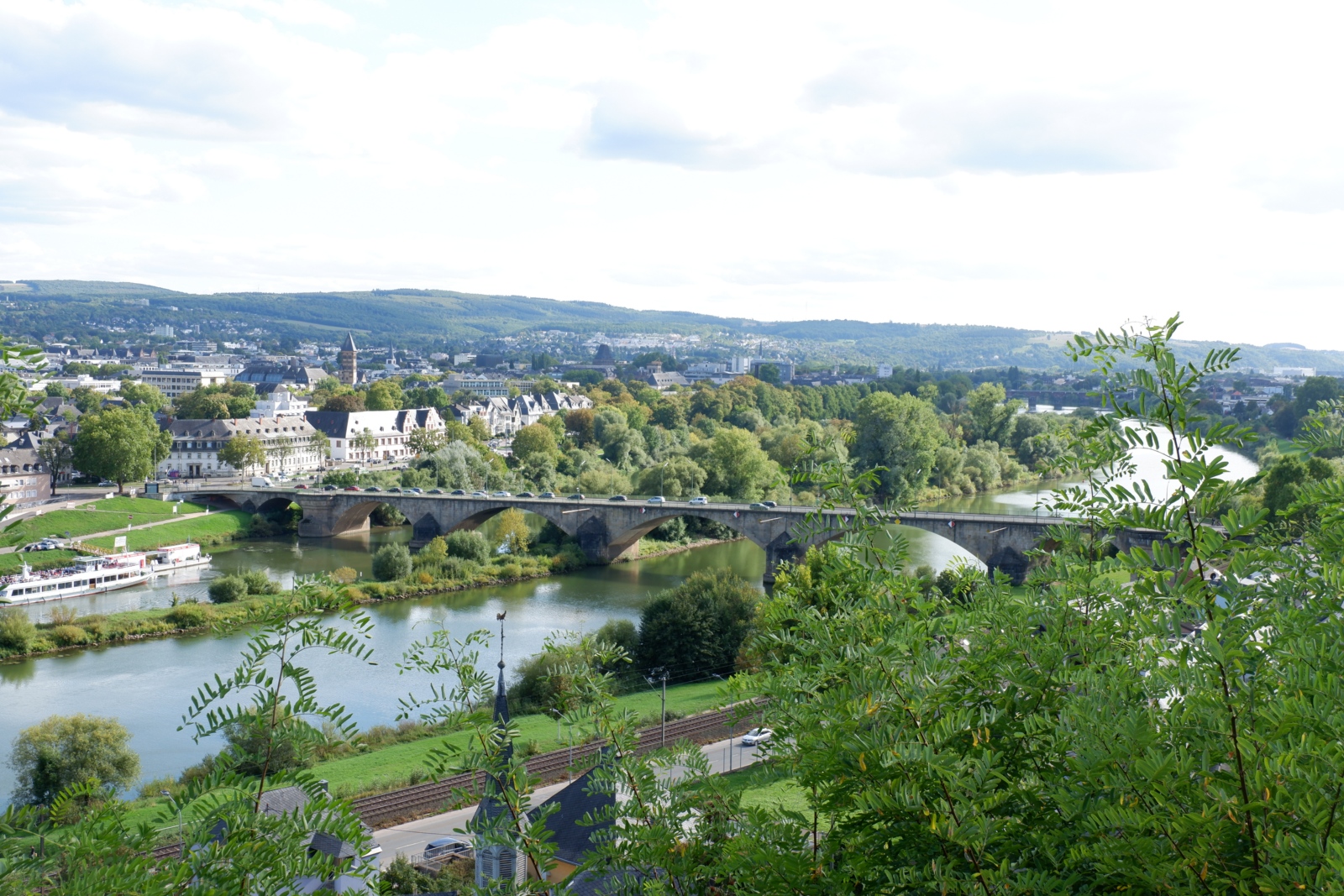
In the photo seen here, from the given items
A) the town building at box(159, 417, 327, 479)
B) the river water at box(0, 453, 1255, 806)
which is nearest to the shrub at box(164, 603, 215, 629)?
the river water at box(0, 453, 1255, 806)

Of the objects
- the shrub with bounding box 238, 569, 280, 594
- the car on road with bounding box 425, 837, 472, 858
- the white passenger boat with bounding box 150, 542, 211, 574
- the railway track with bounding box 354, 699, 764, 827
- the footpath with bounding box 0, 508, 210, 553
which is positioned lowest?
the footpath with bounding box 0, 508, 210, 553

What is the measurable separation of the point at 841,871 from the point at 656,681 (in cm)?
1871

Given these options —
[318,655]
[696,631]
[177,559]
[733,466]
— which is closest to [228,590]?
[318,655]

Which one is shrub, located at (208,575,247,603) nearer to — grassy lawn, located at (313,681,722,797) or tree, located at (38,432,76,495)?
grassy lawn, located at (313,681,722,797)

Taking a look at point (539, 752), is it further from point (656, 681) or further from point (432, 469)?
point (432, 469)

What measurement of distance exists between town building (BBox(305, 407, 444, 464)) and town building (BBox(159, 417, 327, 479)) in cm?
245

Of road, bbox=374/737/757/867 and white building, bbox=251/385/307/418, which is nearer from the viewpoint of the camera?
road, bbox=374/737/757/867

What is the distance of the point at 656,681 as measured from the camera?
22.3 meters

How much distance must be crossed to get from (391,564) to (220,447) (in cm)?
2761

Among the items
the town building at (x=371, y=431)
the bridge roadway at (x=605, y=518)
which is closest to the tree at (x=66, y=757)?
the bridge roadway at (x=605, y=518)

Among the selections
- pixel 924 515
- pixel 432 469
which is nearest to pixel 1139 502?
pixel 924 515

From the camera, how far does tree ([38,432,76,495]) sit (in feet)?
163

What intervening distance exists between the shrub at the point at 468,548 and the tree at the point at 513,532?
76.7 inches

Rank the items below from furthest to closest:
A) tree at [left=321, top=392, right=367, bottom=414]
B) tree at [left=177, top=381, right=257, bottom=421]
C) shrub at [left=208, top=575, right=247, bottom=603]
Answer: tree at [left=321, top=392, right=367, bottom=414] → tree at [left=177, top=381, right=257, bottom=421] → shrub at [left=208, top=575, right=247, bottom=603]
